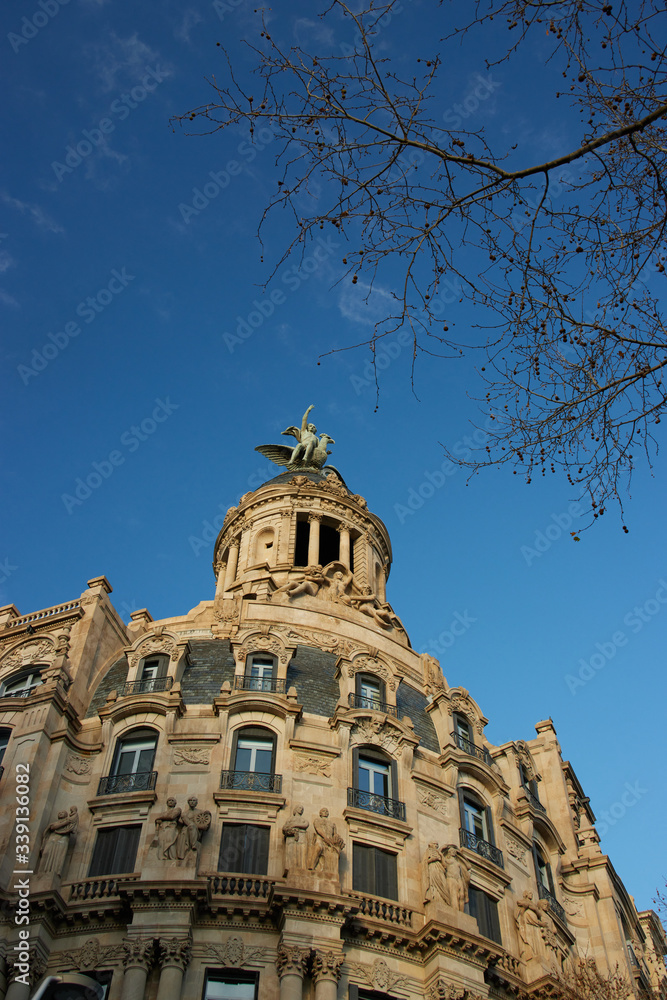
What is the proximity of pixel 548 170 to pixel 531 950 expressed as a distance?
26.5 meters

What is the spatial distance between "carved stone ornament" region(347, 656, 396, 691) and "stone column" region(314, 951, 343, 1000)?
36.5ft

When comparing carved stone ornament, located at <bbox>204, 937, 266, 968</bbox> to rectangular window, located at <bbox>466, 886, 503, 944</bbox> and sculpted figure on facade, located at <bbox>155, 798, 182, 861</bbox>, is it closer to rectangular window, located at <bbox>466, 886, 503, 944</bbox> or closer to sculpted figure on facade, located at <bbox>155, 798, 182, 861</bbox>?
sculpted figure on facade, located at <bbox>155, 798, 182, 861</bbox>

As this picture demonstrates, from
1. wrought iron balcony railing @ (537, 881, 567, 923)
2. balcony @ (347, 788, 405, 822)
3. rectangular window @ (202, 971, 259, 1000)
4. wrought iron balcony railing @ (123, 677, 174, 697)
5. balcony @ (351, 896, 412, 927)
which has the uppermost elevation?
wrought iron balcony railing @ (123, 677, 174, 697)

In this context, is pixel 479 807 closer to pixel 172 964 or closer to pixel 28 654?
pixel 172 964

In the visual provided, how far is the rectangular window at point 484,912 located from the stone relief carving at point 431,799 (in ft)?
8.81

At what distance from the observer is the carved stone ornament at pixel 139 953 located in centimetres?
2481

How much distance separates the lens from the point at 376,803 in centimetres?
3083

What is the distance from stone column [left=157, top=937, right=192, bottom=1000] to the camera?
79.8 feet

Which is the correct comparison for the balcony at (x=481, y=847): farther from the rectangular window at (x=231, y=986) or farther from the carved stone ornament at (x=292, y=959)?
the rectangular window at (x=231, y=986)

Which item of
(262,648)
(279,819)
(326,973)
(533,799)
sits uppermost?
(262,648)

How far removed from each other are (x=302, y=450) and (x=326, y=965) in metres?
35.5

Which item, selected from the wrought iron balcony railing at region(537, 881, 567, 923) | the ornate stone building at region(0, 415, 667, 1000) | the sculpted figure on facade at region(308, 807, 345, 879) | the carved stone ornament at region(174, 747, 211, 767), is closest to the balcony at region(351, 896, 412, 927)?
the ornate stone building at region(0, 415, 667, 1000)

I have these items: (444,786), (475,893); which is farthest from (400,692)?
(475,893)

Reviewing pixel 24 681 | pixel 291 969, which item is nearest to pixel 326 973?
pixel 291 969
